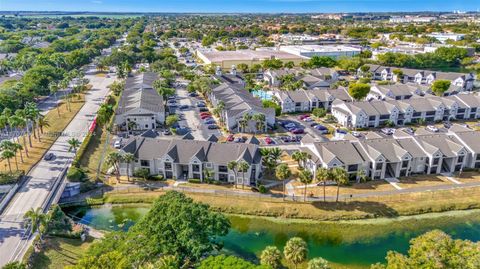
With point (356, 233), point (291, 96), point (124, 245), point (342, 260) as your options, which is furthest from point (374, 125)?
point (124, 245)

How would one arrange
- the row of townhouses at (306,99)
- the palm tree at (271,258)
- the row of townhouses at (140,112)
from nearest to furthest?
1. the palm tree at (271,258)
2. the row of townhouses at (140,112)
3. the row of townhouses at (306,99)

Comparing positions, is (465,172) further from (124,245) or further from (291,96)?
(124,245)

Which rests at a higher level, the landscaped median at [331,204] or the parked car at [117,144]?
the parked car at [117,144]

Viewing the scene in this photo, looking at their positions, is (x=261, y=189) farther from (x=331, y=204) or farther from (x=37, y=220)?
(x=37, y=220)

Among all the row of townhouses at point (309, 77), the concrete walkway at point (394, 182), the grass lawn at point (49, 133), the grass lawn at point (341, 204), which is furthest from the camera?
the row of townhouses at point (309, 77)

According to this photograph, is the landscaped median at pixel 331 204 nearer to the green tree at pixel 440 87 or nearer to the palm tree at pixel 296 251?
the palm tree at pixel 296 251

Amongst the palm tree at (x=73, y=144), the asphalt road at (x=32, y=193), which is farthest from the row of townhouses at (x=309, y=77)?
the palm tree at (x=73, y=144)
